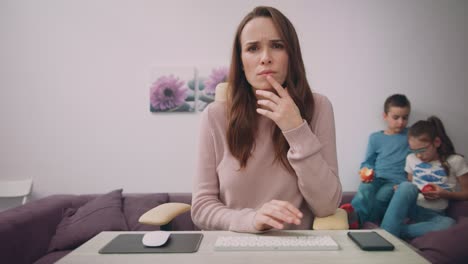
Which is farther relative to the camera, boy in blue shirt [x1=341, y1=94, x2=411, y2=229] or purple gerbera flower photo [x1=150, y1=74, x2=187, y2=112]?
purple gerbera flower photo [x1=150, y1=74, x2=187, y2=112]

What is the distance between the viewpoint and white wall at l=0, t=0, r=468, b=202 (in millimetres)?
2621

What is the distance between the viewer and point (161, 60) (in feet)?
8.68

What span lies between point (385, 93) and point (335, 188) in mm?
1965

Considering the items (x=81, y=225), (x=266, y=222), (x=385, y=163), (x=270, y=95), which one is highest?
(x=270, y=95)

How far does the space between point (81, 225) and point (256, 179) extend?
144 centimetres

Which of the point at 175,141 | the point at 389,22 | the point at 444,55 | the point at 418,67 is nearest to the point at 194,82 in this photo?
the point at 175,141

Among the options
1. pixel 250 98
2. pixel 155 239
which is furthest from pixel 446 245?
pixel 155 239

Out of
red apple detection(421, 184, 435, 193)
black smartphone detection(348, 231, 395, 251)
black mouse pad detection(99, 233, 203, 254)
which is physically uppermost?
black smartphone detection(348, 231, 395, 251)

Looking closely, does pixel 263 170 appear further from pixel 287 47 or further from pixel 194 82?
pixel 194 82

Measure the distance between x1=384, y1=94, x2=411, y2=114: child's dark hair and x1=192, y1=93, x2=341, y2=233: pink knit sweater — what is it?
5.15 feet

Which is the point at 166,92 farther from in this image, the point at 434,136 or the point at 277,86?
the point at 434,136

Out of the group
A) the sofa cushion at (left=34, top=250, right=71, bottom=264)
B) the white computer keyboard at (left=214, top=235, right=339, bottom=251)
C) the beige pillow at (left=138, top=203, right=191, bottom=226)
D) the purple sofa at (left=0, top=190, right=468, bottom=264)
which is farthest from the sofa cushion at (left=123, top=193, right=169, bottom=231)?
the white computer keyboard at (left=214, top=235, right=339, bottom=251)

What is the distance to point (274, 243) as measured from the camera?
2.41 feet

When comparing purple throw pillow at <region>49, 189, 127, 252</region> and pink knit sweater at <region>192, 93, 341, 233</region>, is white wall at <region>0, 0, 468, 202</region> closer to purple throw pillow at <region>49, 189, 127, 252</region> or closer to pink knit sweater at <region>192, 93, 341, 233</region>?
purple throw pillow at <region>49, 189, 127, 252</region>
